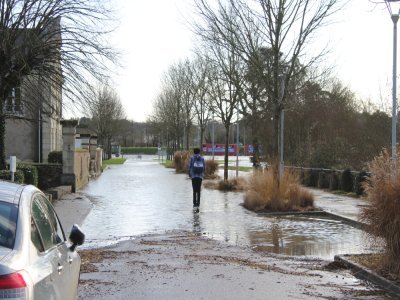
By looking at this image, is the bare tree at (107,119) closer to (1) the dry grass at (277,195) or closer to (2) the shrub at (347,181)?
(2) the shrub at (347,181)

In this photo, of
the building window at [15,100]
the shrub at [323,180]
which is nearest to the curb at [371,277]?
the building window at [15,100]

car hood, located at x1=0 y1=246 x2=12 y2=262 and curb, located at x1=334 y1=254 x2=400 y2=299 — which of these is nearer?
car hood, located at x1=0 y1=246 x2=12 y2=262

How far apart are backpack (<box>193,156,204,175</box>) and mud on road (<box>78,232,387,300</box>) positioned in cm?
625

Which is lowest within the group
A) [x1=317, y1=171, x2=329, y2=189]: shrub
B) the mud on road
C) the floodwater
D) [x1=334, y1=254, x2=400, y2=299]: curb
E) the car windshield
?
the floodwater

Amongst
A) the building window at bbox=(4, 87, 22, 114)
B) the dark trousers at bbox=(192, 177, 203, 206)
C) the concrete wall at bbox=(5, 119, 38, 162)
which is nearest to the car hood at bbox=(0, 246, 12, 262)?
the dark trousers at bbox=(192, 177, 203, 206)

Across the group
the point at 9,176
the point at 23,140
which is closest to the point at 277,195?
the point at 9,176

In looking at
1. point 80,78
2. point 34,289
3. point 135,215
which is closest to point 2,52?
point 80,78

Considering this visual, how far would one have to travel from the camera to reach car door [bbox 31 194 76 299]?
366cm

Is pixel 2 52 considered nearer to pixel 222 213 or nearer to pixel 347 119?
pixel 222 213

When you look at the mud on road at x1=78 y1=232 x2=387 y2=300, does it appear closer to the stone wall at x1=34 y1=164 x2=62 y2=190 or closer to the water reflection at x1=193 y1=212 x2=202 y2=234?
the water reflection at x1=193 y1=212 x2=202 y2=234

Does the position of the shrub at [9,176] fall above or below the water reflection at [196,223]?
above

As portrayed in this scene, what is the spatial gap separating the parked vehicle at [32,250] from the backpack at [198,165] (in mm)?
11713

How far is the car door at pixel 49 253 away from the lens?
3.66 metres

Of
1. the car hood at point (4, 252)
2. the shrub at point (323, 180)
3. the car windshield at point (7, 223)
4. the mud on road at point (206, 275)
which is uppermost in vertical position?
the car windshield at point (7, 223)
